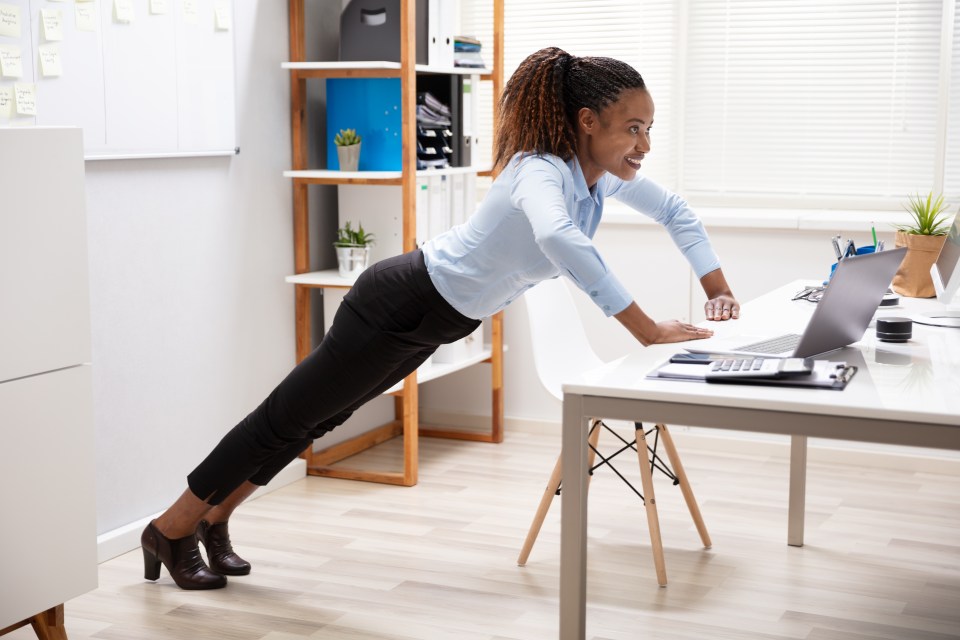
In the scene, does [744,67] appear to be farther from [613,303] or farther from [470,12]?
[613,303]

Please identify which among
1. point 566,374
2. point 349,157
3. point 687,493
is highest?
point 349,157

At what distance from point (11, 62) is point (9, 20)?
97mm

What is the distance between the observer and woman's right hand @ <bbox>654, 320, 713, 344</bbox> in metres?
2.21

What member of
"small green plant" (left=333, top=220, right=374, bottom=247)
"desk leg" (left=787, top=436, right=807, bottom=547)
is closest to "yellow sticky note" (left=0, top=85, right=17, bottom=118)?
"small green plant" (left=333, top=220, right=374, bottom=247)

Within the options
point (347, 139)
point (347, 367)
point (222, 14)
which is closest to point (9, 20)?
point (222, 14)

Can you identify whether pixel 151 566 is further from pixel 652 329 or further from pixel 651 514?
pixel 652 329

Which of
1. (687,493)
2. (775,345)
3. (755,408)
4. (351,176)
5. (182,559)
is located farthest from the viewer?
(351,176)

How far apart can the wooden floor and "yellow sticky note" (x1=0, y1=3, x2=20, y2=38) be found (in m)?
1.39

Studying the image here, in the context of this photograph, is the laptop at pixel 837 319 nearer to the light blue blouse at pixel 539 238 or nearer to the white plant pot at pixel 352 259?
the light blue blouse at pixel 539 238

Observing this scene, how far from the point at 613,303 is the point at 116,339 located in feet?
5.20

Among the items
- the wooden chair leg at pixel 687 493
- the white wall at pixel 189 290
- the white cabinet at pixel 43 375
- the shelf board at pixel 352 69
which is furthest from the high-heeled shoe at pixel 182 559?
the shelf board at pixel 352 69

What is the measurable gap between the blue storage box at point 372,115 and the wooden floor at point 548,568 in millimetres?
1109

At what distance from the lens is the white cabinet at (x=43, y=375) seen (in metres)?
2.15

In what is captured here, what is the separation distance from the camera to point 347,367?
2590 millimetres
